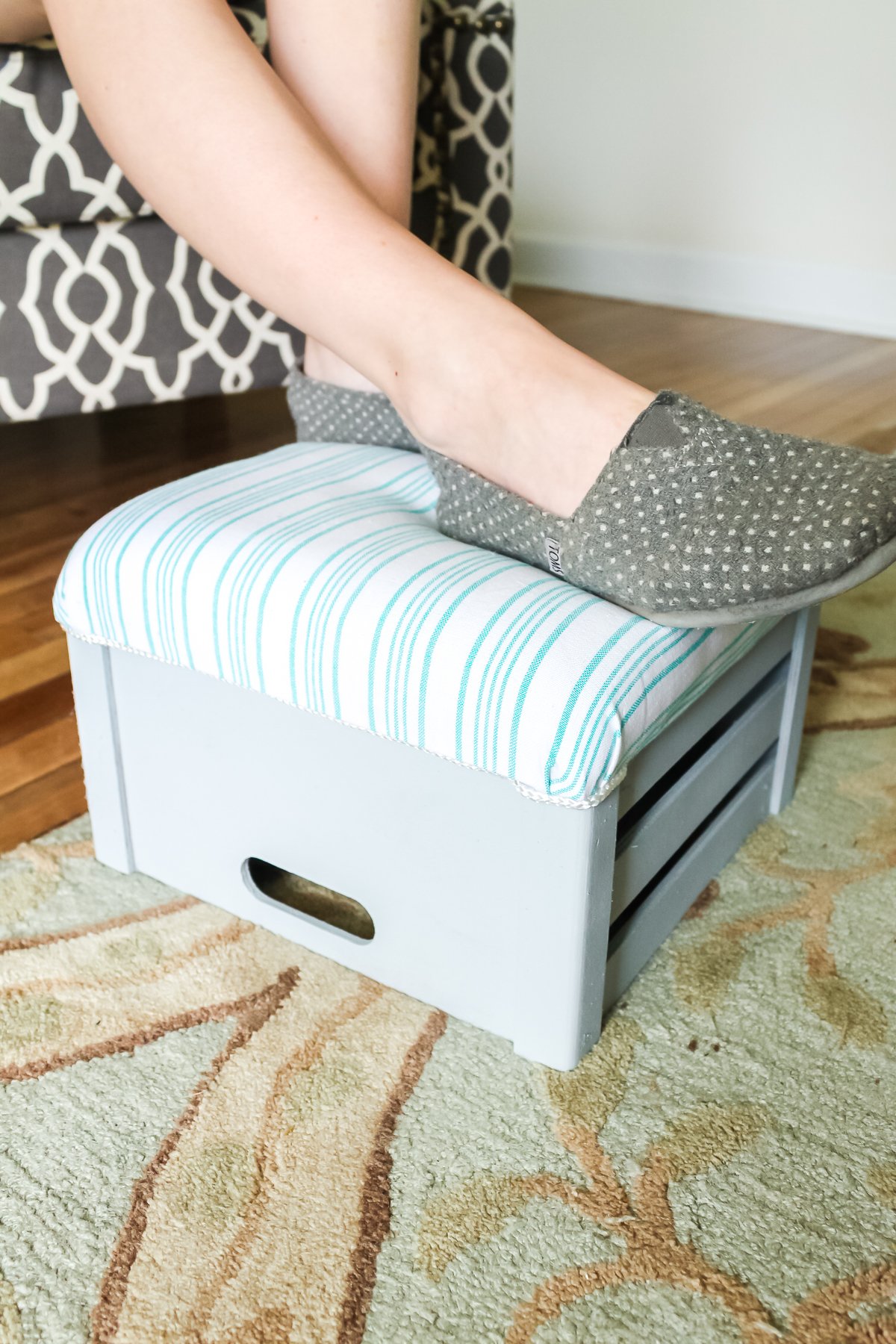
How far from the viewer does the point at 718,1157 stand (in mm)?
590

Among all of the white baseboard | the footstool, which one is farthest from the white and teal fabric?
the white baseboard

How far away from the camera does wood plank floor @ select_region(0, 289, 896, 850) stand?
3.25 feet

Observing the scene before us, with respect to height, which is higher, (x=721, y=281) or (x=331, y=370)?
(x=331, y=370)

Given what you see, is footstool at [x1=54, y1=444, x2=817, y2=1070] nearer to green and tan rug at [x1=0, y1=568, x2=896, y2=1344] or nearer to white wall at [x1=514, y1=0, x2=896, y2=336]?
green and tan rug at [x1=0, y1=568, x2=896, y2=1344]

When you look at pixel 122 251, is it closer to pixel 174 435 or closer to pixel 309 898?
pixel 174 435

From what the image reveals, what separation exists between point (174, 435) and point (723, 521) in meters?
1.34

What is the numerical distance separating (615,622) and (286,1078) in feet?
1.00

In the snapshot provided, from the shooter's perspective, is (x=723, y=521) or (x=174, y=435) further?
(x=174, y=435)

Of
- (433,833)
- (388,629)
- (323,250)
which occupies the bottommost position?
(433,833)

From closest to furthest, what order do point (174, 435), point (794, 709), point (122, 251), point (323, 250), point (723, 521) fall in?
point (723, 521) < point (323, 250) < point (794, 709) < point (122, 251) < point (174, 435)

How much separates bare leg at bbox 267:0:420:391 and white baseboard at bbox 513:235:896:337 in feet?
6.54

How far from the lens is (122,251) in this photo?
4.28 ft

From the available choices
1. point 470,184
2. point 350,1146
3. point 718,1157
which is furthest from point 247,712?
point 470,184

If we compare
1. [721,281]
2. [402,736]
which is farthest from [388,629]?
[721,281]
